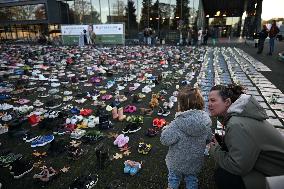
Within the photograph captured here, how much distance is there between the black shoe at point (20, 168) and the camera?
384cm


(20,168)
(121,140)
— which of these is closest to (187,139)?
(121,140)

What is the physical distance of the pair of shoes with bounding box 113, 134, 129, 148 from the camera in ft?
15.3

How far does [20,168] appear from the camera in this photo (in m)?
3.93

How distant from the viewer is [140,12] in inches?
1201

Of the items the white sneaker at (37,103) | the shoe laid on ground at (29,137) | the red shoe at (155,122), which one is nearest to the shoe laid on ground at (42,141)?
the shoe laid on ground at (29,137)

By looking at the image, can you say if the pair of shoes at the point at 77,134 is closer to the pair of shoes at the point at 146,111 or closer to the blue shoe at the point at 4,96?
the pair of shoes at the point at 146,111

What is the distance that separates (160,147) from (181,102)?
78.0 inches

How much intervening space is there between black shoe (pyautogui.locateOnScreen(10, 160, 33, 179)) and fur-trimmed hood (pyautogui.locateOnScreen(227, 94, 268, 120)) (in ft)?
11.0

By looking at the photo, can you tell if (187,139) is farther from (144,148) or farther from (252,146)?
(144,148)

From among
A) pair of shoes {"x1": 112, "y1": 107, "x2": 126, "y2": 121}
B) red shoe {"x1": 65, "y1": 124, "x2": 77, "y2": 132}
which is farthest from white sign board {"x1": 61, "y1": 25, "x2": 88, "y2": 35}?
red shoe {"x1": 65, "y1": 124, "x2": 77, "y2": 132}

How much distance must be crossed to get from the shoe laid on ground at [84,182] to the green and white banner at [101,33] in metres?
23.0

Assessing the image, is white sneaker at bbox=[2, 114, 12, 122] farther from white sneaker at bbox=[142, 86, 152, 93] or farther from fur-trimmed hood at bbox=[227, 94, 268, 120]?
fur-trimmed hood at bbox=[227, 94, 268, 120]

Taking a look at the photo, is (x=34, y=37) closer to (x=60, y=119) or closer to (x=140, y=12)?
(x=140, y=12)

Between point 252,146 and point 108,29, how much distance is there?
2521 cm
